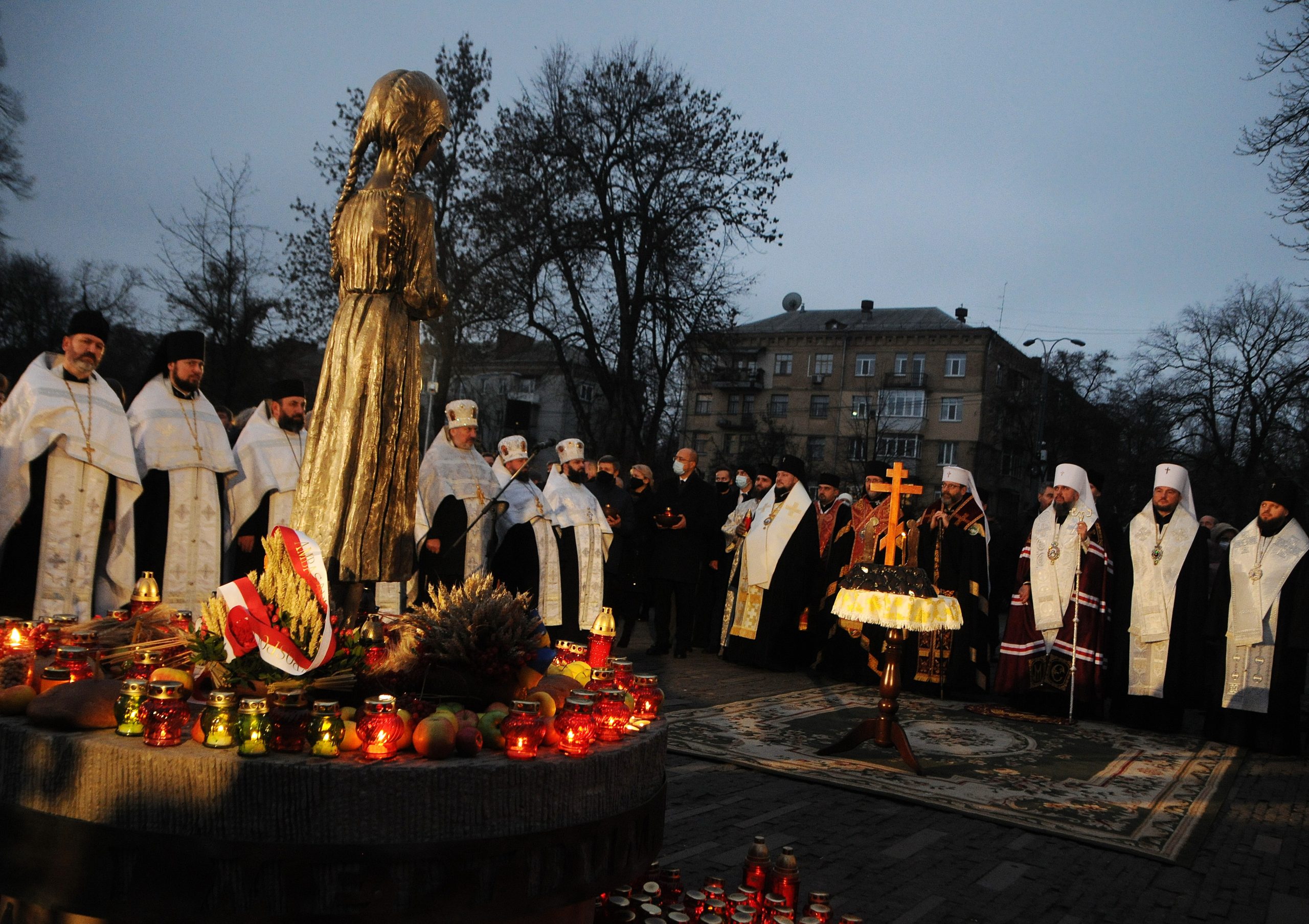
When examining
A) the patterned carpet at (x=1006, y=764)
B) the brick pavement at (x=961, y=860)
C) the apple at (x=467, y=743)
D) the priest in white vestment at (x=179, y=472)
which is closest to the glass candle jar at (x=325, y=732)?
the apple at (x=467, y=743)

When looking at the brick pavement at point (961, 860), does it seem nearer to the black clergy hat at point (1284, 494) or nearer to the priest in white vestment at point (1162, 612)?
the priest in white vestment at point (1162, 612)

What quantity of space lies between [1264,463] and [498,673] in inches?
1297

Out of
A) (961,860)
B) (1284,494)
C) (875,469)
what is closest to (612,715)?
(961,860)

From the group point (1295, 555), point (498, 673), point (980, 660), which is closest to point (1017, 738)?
point (980, 660)

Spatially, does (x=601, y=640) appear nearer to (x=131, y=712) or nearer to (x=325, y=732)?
(x=325, y=732)

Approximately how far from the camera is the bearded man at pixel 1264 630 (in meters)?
8.52

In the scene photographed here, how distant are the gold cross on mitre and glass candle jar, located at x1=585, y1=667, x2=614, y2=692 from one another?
3.49 m

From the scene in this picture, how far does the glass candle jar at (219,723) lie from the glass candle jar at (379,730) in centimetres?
30

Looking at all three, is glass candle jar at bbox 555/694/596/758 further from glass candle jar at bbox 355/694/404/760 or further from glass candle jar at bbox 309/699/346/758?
glass candle jar at bbox 309/699/346/758

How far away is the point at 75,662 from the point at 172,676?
314mm

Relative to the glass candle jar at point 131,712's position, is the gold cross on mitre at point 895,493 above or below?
above

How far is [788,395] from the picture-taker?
65.3 meters

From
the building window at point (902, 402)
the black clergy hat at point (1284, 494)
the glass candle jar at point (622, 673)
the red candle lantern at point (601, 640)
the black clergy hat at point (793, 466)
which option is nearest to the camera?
the glass candle jar at point (622, 673)

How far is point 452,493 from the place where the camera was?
8.16 metres
